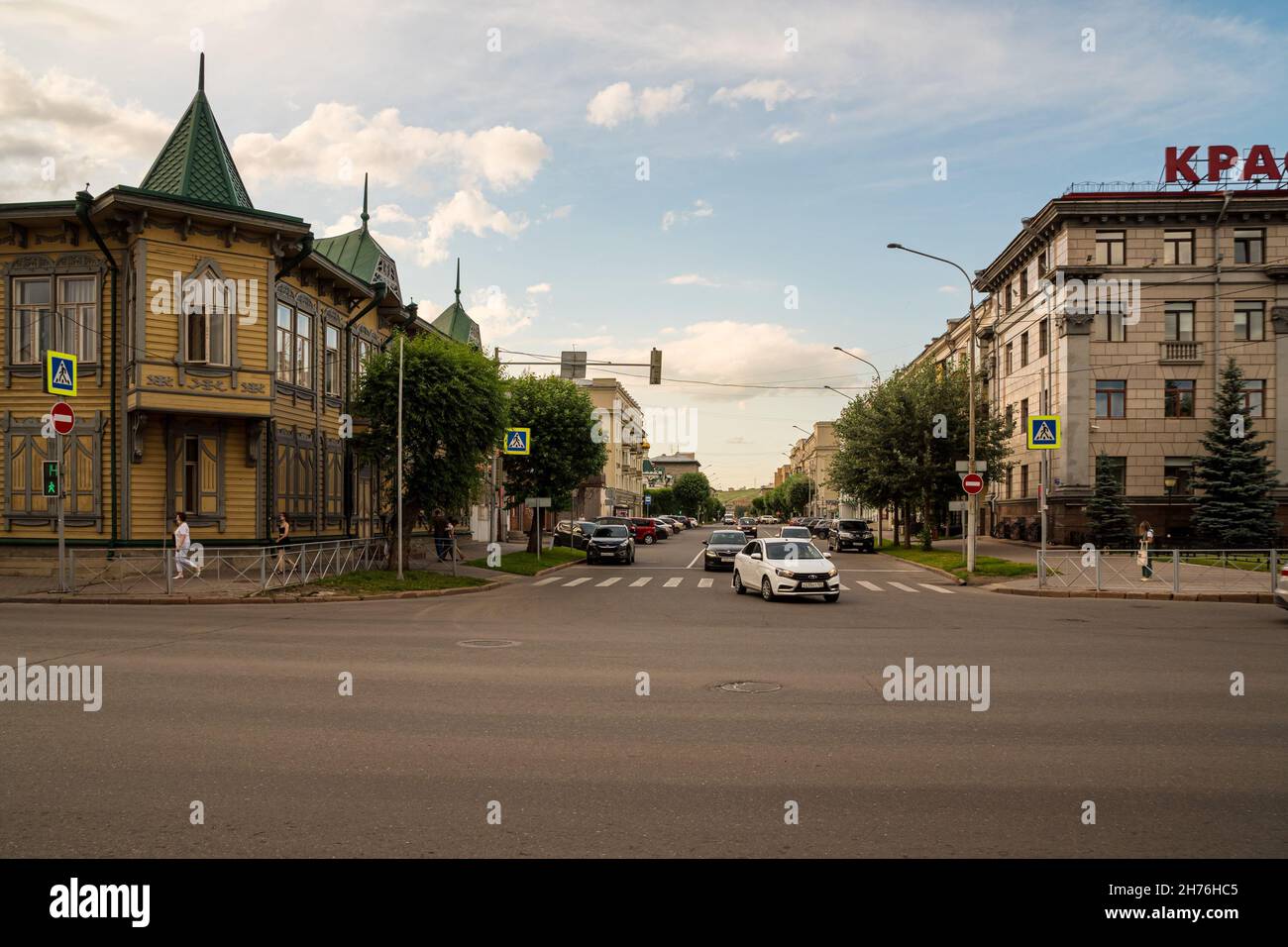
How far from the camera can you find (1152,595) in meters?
23.0

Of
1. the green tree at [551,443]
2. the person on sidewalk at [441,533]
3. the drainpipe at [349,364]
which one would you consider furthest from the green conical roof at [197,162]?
the green tree at [551,443]

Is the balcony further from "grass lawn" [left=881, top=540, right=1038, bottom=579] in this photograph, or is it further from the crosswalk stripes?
the crosswalk stripes

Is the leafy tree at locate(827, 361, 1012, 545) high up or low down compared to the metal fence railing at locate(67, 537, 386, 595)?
up

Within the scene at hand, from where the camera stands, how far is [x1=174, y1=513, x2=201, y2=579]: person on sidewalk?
70.6 feet

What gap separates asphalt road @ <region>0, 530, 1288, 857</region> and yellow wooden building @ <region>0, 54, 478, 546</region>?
10.5 metres

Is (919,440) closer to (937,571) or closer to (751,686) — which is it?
(937,571)

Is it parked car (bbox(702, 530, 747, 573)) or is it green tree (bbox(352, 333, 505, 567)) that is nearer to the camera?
green tree (bbox(352, 333, 505, 567))

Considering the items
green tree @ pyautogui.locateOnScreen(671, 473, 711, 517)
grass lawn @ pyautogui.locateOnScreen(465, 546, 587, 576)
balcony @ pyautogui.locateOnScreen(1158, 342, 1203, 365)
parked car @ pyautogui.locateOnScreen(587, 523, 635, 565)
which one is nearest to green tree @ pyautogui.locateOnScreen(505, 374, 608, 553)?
grass lawn @ pyautogui.locateOnScreen(465, 546, 587, 576)

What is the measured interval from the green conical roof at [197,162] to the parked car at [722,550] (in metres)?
19.4

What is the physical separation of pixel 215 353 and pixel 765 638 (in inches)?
705

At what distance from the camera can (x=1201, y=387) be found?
4294cm

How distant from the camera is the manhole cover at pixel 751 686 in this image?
9883 millimetres

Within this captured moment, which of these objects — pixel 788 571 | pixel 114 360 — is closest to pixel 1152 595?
pixel 788 571
